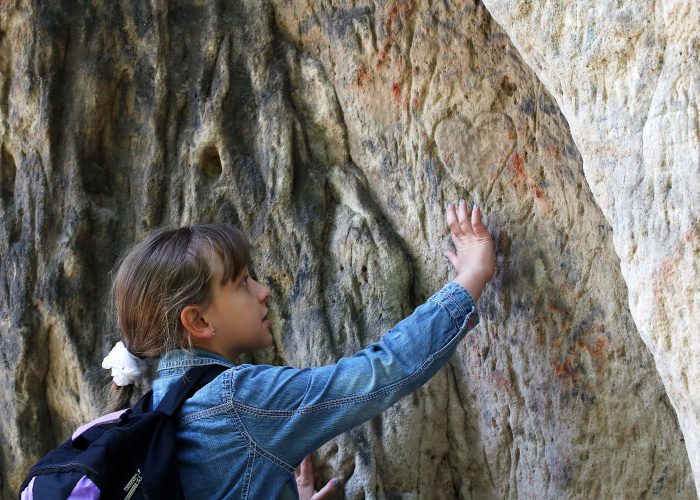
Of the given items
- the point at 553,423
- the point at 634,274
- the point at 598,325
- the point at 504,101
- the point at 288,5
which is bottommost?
the point at 553,423

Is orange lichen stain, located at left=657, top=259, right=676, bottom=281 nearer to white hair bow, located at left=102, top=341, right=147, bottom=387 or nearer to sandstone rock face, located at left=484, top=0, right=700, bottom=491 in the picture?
sandstone rock face, located at left=484, top=0, right=700, bottom=491

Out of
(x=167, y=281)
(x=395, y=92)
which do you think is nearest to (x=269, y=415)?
(x=167, y=281)

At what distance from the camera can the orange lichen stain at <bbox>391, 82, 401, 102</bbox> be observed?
244cm

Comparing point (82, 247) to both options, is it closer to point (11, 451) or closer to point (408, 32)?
point (11, 451)

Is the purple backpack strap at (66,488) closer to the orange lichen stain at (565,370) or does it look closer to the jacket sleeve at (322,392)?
the jacket sleeve at (322,392)

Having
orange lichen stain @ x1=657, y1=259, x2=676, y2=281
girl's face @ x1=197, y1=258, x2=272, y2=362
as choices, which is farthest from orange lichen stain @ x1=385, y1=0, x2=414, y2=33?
orange lichen stain @ x1=657, y1=259, x2=676, y2=281

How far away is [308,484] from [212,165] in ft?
3.98

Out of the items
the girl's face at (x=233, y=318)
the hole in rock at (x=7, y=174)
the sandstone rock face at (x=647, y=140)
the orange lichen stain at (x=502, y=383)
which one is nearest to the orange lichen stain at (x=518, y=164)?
the sandstone rock face at (x=647, y=140)

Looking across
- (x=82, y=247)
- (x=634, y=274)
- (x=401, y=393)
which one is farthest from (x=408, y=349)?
(x=82, y=247)

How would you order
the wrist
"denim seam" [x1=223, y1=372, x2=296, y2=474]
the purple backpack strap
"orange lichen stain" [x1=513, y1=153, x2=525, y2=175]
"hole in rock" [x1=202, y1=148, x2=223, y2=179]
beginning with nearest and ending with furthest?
1. the purple backpack strap
2. "denim seam" [x1=223, y1=372, x2=296, y2=474]
3. the wrist
4. "orange lichen stain" [x1=513, y1=153, x2=525, y2=175]
5. "hole in rock" [x1=202, y1=148, x2=223, y2=179]

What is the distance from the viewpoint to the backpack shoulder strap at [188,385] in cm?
159

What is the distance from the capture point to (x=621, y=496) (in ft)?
6.59

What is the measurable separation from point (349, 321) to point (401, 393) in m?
0.78

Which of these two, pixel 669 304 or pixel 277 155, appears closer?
pixel 669 304
